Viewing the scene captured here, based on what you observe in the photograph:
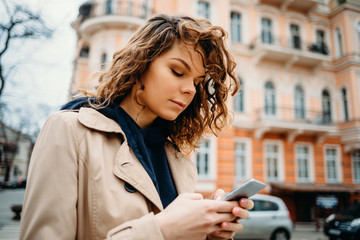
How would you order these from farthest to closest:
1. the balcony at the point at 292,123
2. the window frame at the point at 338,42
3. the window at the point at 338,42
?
the window at the point at 338,42 < the window frame at the point at 338,42 < the balcony at the point at 292,123

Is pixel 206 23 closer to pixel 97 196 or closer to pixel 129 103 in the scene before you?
pixel 129 103

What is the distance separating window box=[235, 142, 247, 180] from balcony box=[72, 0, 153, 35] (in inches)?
289

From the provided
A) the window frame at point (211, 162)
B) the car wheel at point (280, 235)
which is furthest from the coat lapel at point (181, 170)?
the window frame at point (211, 162)

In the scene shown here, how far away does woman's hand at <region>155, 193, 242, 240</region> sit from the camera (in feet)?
2.80

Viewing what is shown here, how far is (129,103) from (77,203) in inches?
24.1

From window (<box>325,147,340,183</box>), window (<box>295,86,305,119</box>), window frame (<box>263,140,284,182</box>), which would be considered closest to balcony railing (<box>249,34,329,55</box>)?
window (<box>295,86,305,119</box>)

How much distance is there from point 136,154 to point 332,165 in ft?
49.5

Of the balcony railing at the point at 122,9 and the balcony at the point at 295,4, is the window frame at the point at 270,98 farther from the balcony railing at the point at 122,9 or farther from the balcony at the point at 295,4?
the balcony railing at the point at 122,9

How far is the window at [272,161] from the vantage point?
12066 mm

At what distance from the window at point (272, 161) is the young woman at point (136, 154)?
37.5 feet

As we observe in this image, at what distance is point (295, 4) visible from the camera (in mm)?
13852

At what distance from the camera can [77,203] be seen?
96 cm

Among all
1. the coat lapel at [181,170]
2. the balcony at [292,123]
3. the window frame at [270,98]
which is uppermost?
the window frame at [270,98]

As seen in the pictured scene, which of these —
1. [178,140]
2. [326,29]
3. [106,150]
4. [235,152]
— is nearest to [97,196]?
[106,150]
